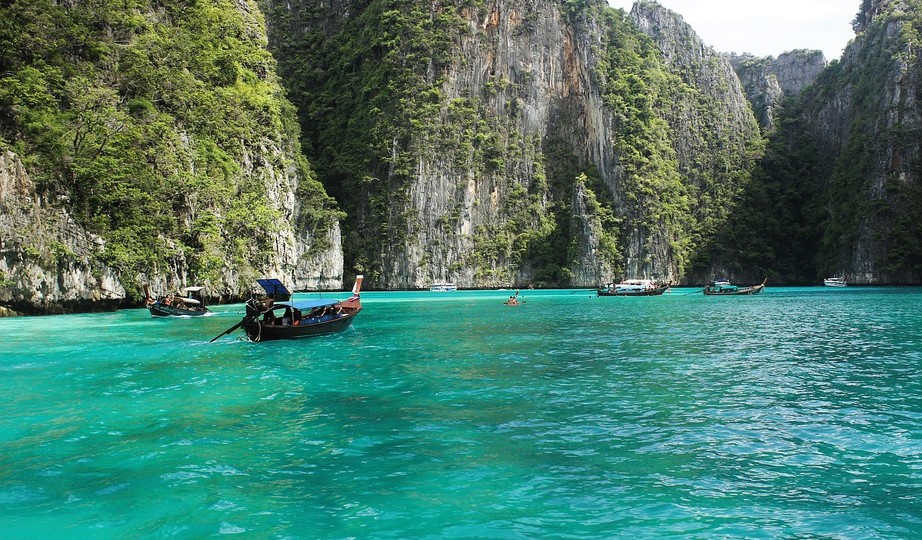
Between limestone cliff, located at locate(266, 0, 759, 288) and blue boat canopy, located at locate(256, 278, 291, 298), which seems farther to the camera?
limestone cliff, located at locate(266, 0, 759, 288)

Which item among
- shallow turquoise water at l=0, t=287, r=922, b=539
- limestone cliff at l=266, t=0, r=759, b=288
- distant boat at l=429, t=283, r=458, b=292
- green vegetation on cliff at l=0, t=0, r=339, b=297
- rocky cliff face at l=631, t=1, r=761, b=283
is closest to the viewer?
shallow turquoise water at l=0, t=287, r=922, b=539

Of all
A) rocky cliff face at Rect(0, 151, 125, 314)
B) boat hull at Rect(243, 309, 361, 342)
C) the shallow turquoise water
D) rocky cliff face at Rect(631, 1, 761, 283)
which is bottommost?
the shallow turquoise water

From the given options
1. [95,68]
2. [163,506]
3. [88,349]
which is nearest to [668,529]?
[163,506]

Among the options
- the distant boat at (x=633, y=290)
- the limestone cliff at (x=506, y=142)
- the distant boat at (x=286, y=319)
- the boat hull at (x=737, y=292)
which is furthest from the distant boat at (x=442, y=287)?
the distant boat at (x=286, y=319)

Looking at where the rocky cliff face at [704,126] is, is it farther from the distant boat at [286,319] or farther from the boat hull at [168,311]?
the distant boat at [286,319]

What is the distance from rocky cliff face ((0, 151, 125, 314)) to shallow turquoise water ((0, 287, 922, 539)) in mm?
19182

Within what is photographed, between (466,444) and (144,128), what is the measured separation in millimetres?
47665

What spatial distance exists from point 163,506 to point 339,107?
119 m

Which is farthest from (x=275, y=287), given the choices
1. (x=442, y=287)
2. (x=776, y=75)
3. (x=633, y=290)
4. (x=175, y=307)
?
(x=776, y=75)

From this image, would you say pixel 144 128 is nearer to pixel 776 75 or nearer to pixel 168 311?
pixel 168 311

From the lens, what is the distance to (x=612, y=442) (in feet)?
37.4

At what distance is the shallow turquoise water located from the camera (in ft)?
26.5

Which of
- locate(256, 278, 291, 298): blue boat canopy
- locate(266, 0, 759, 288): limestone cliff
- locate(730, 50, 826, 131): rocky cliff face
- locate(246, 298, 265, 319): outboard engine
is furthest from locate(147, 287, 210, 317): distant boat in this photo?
locate(730, 50, 826, 131): rocky cliff face

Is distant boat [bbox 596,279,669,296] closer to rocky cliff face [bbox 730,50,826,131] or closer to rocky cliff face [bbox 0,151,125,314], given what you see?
rocky cliff face [bbox 0,151,125,314]
